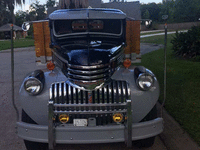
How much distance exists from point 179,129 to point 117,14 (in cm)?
246

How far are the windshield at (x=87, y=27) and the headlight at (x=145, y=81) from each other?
5.35 ft

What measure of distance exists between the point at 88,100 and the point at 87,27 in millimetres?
1822

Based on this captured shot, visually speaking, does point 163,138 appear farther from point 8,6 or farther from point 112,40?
point 8,6

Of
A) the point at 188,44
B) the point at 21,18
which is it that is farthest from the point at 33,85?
the point at 21,18

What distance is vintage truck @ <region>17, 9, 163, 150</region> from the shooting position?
3.43 meters

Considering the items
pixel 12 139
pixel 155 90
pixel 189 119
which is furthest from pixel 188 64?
pixel 12 139

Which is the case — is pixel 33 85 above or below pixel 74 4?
below

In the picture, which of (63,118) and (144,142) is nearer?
(63,118)

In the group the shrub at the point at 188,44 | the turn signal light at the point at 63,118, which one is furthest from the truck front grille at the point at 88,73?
the shrub at the point at 188,44

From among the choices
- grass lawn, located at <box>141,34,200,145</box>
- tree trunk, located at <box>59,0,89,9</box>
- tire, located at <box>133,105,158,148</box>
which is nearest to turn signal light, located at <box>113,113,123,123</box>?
tire, located at <box>133,105,158,148</box>

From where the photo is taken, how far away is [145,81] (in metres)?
3.86

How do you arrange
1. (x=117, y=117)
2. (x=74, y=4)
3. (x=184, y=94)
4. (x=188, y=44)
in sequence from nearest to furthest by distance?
(x=117, y=117)
(x=184, y=94)
(x=74, y=4)
(x=188, y=44)

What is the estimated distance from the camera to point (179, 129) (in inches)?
193

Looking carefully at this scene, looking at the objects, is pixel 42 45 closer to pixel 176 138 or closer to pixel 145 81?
pixel 145 81
